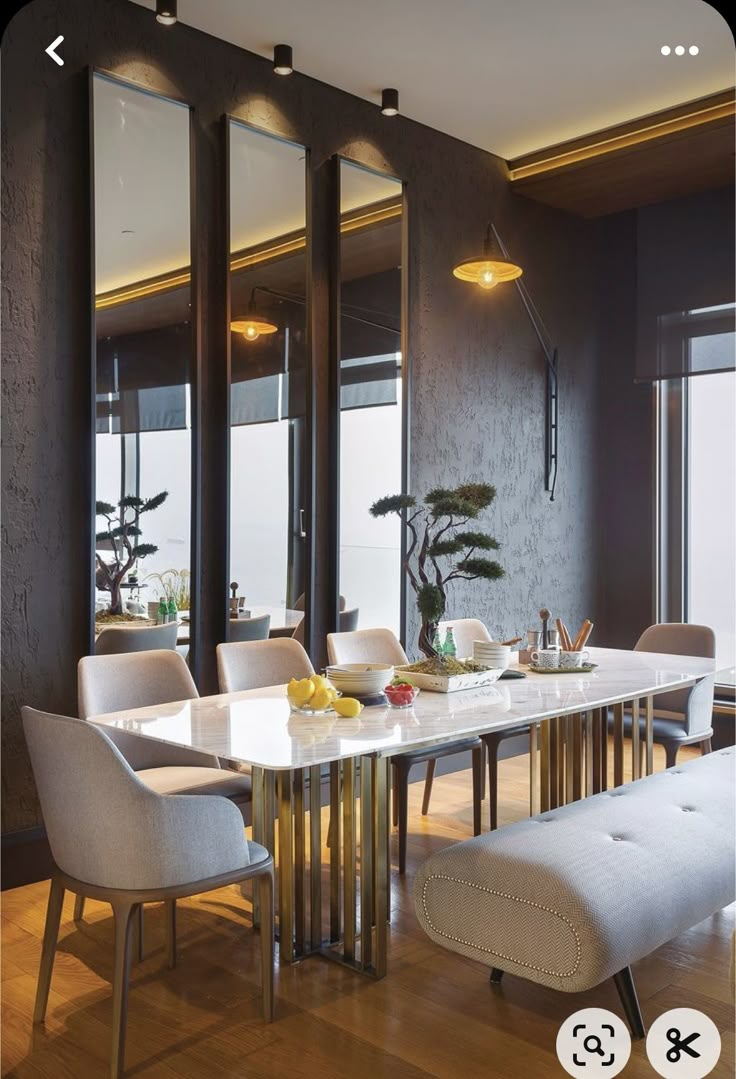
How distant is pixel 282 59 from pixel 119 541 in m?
2.21

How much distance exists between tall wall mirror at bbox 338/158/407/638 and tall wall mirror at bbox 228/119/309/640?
0.89 feet

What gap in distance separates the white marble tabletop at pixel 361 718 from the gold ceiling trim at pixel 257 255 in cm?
167

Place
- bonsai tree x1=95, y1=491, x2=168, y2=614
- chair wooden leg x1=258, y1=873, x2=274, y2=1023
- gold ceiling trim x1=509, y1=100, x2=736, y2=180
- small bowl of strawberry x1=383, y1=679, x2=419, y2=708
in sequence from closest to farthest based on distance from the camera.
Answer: chair wooden leg x1=258, y1=873, x2=274, y2=1023
small bowl of strawberry x1=383, y1=679, x2=419, y2=708
bonsai tree x1=95, y1=491, x2=168, y2=614
gold ceiling trim x1=509, y1=100, x2=736, y2=180

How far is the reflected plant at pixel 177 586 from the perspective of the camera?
4.12 metres

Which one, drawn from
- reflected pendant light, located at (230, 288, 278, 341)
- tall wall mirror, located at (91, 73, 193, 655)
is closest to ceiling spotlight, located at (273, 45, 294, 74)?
tall wall mirror, located at (91, 73, 193, 655)

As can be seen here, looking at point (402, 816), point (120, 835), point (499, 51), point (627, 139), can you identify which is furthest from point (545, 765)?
point (627, 139)

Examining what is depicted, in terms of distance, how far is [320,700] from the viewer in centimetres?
299

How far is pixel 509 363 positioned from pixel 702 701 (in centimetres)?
240

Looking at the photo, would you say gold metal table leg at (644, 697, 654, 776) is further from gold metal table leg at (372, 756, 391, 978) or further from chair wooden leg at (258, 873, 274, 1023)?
chair wooden leg at (258, 873, 274, 1023)

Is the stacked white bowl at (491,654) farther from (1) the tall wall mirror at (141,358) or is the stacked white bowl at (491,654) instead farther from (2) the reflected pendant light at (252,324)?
(2) the reflected pendant light at (252,324)

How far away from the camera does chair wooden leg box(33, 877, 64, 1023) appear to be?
252 centimetres

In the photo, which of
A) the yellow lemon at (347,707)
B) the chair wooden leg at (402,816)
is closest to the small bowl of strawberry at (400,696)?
the yellow lemon at (347,707)

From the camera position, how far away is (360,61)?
14.8 ft

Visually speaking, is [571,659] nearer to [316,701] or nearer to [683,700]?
[683,700]
